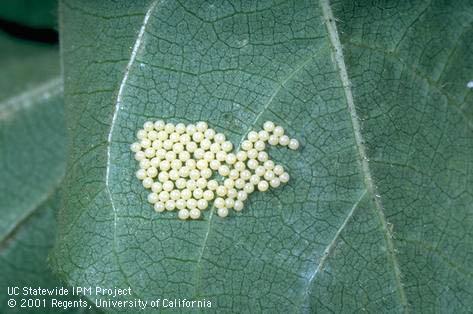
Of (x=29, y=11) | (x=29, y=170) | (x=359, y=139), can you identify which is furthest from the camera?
(x=29, y=11)

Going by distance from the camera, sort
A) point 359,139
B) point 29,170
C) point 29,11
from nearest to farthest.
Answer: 1. point 359,139
2. point 29,170
3. point 29,11

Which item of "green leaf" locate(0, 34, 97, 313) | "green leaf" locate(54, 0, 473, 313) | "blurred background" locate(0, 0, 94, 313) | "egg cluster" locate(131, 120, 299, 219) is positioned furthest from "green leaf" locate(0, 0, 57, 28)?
Answer: "egg cluster" locate(131, 120, 299, 219)

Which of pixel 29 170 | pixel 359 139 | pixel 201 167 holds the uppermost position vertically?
pixel 359 139

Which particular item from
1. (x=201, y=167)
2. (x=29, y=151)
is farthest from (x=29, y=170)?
(x=201, y=167)

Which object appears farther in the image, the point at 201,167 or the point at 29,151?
the point at 29,151

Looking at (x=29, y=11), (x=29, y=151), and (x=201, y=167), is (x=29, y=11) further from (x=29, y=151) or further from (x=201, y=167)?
(x=201, y=167)

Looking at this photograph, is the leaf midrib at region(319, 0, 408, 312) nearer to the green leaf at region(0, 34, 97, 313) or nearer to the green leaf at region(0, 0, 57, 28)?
the green leaf at region(0, 34, 97, 313)

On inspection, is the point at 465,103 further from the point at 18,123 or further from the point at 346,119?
the point at 18,123
